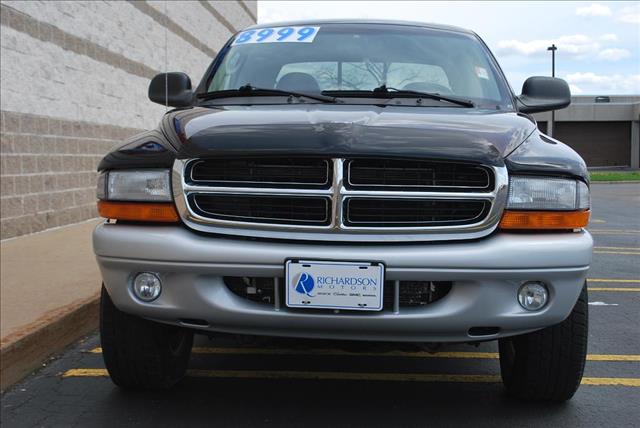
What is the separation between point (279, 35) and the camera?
13.9ft

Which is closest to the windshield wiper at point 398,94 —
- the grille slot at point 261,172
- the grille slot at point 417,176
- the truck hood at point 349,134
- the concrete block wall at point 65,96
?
the truck hood at point 349,134

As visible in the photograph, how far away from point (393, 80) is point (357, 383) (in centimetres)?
173

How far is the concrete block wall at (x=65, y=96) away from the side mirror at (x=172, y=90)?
3736 mm

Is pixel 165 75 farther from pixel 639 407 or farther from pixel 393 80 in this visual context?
pixel 639 407

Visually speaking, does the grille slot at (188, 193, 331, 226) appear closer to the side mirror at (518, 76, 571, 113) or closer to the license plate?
the license plate

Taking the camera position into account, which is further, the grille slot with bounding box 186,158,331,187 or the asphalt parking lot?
the asphalt parking lot

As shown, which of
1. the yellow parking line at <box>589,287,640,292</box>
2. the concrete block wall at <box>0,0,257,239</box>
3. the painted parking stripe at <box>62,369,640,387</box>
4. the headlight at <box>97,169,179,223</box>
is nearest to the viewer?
the headlight at <box>97,169,179,223</box>

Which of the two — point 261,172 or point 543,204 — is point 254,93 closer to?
point 261,172

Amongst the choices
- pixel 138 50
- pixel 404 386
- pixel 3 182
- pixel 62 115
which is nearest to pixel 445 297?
pixel 404 386

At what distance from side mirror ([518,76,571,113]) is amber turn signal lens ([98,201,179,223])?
7.60 feet

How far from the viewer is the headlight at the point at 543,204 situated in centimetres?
261

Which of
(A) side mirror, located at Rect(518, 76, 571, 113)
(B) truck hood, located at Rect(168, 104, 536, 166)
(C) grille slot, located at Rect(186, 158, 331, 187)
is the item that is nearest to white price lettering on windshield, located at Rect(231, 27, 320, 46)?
(B) truck hood, located at Rect(168, 104, 536, 166)

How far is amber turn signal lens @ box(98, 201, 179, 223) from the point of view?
8.82ft

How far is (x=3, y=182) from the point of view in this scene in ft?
23.4
